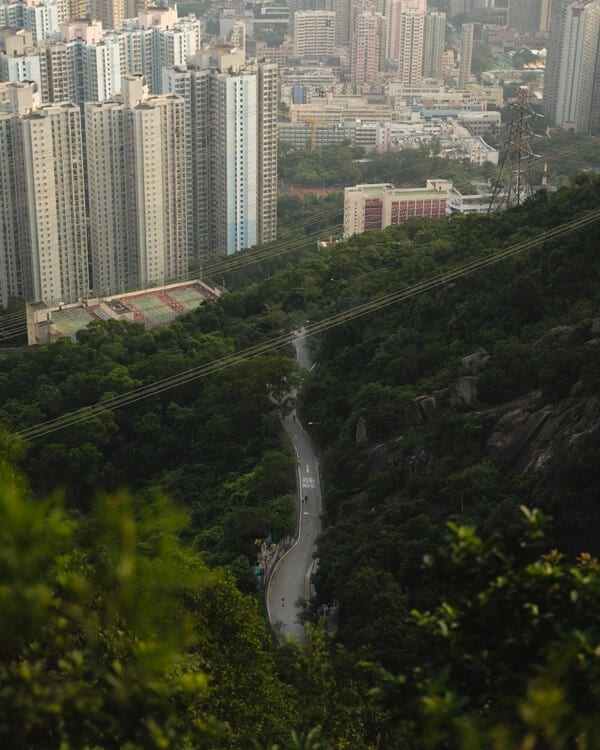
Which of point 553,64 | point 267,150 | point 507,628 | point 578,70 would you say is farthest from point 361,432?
point 553,64

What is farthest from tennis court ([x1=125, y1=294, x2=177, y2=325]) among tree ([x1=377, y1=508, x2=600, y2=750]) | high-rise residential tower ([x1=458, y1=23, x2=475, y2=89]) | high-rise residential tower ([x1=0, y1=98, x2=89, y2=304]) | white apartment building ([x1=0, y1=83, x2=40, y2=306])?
high-rise residential tower ([x1=458, y1=23, x2=475, y2=89])

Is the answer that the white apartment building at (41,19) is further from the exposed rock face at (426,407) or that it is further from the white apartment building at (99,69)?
the exposed rock face at (426,407)

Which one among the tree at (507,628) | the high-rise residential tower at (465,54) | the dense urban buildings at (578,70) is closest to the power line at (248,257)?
the dense urban buildings at (578,70)

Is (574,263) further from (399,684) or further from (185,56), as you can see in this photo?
(185,56)

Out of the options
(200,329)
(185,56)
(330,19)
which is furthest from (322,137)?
(200,329)

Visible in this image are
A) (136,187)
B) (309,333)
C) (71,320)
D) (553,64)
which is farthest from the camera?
(553,64)

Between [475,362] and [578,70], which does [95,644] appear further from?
[578,70]

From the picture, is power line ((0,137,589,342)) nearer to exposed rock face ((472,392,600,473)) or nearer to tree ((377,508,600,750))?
exposed rock face ((472,392,600,473))
